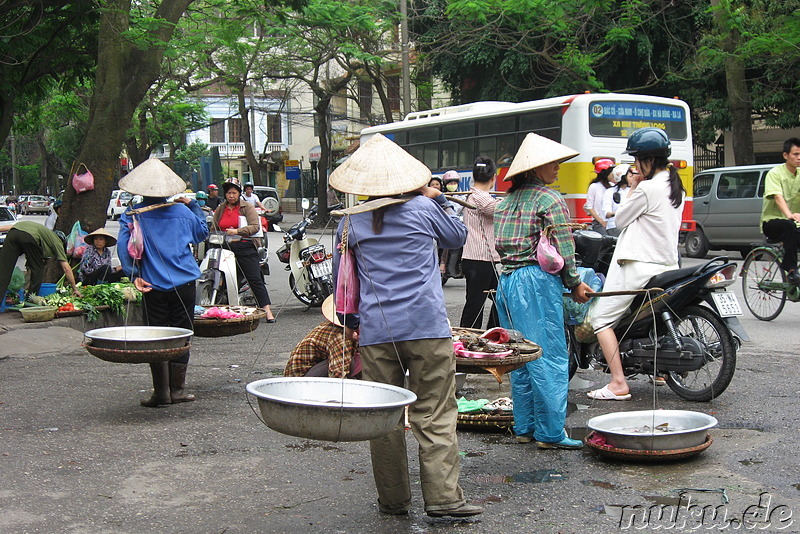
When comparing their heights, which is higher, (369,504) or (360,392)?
(360,392)

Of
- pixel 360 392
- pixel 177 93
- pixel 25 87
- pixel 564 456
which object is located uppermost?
pixel 177 93

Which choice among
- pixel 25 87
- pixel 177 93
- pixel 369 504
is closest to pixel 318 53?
pixel 177 93

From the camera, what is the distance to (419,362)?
13.7 ft

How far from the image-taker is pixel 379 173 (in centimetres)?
423

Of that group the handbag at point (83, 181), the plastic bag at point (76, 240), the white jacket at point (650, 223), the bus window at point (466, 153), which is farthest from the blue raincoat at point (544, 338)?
the bus window at point (466, 153)

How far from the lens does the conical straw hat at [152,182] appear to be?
21.5 feet

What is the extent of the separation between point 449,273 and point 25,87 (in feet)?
22.6

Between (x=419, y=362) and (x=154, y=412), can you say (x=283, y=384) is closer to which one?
(x=419, y=362)

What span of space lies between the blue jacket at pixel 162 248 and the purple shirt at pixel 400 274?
110 inches

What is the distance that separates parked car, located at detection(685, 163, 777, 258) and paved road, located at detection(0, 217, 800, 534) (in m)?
11.0

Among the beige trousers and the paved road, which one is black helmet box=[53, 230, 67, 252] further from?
the beige trousers

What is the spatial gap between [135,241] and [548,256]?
10.1ft

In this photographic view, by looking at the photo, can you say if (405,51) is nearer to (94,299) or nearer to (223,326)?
(94,299)

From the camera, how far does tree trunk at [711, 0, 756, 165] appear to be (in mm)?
20016
